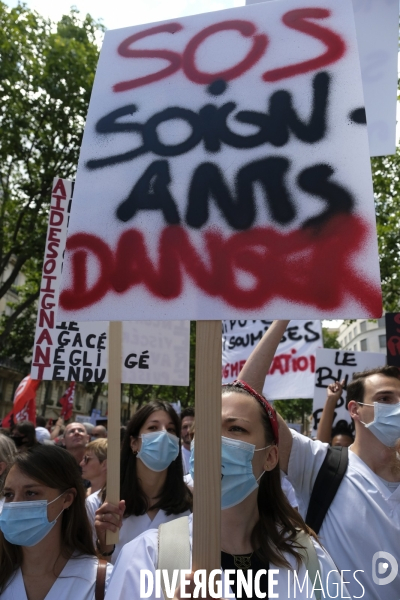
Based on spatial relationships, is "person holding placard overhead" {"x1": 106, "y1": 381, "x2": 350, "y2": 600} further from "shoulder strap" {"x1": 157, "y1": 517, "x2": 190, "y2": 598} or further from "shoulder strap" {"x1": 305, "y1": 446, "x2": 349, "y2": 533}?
"shoulder strap" {"x1": 305, "y1": 446, "x2": 349, "y2": 533}

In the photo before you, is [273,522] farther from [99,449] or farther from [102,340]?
[102,340]

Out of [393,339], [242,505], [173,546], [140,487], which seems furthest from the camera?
[393,339]

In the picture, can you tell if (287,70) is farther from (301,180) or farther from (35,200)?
(35,200)

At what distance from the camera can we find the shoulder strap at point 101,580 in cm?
229

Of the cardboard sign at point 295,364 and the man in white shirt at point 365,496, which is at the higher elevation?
the cardboard sign at point 295,364

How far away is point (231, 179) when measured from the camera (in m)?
1.91

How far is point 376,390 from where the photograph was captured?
3248 mm

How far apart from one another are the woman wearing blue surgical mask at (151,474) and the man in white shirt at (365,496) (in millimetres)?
1010

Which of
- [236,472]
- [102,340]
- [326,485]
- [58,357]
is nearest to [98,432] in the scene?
[58,357]

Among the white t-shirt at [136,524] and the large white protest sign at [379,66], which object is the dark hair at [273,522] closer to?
the white t-shirt at [136,524]

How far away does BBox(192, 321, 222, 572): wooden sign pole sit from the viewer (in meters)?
1.53

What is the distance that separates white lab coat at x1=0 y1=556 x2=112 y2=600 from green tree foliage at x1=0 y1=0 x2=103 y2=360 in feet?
44.6

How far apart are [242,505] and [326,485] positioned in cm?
84

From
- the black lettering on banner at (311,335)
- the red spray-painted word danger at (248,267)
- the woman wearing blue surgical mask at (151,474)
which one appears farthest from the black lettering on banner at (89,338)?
the red spray-painted word danger at (248,267)
